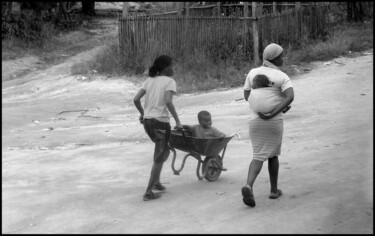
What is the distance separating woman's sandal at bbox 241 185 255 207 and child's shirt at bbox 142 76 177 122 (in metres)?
1.11

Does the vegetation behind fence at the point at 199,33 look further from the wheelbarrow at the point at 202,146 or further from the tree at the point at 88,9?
the tree at the point at 88,9

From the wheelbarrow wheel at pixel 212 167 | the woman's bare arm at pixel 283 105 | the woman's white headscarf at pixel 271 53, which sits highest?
the woman's white headscarf at pixel 271 53

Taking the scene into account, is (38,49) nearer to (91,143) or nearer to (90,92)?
(90,92)

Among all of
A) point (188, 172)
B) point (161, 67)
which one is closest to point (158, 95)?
point (161, 67)

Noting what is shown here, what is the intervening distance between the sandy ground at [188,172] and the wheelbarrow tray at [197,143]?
0.39 metres

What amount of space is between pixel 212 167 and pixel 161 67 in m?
1.26

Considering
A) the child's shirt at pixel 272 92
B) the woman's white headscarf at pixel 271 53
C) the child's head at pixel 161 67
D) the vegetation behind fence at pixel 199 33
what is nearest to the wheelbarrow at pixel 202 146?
the child's head at pixel 161 67

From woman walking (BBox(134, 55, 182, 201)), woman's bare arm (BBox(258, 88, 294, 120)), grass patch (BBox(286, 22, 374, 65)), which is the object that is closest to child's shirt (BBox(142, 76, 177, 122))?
woman walking (BBox(134, 55, 182, 201))

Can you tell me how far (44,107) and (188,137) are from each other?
7.19 meters

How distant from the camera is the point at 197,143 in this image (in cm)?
634

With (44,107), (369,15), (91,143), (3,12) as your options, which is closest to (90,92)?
(44,107)

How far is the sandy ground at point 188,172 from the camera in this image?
213 inches

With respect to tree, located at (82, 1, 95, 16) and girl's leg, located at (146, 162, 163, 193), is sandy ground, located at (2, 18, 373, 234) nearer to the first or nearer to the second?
girl's leg, located at (146, 162, 163, 193)

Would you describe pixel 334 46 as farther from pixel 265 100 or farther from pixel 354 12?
pixel 265 100
